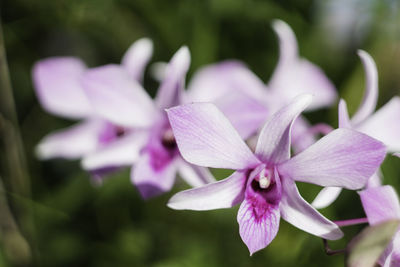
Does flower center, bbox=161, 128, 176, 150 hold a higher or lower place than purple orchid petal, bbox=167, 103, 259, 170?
lower

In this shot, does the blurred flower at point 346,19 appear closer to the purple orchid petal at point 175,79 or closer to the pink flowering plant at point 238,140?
the pink flowering plant at point 238,140

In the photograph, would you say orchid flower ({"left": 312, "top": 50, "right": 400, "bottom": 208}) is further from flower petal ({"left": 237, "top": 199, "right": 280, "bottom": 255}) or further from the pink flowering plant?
flower petal ({"left": 237, "top": 199, "right": 280, "bottom": 255})

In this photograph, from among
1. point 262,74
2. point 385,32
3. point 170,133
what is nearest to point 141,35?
point 262,74

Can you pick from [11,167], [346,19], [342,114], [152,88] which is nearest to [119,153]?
[342,114]

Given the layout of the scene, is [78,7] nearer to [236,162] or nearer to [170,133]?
[170,133]

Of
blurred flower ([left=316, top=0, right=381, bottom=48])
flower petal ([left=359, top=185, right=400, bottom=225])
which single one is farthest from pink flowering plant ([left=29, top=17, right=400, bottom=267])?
blurred flower ([left=316, top=0, right=381, bottom=48])

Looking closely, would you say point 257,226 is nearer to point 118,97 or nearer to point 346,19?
point 118,97
